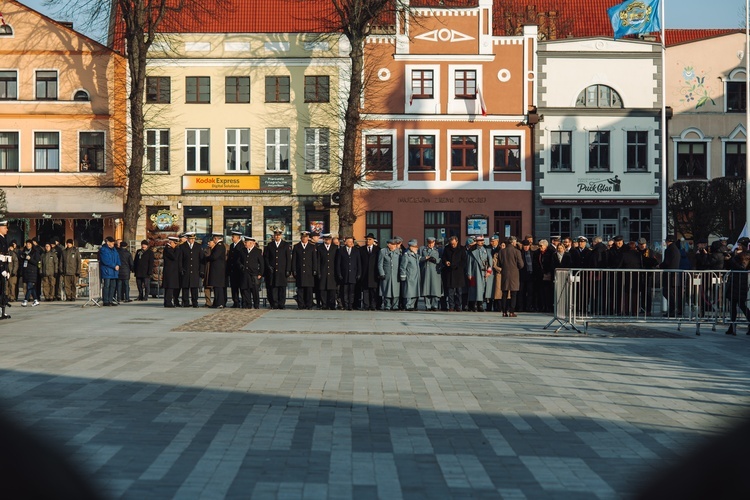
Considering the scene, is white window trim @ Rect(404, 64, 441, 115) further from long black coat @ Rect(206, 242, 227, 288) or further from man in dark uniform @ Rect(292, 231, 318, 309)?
long black coat @ Rect(206, 242, 227, 288)

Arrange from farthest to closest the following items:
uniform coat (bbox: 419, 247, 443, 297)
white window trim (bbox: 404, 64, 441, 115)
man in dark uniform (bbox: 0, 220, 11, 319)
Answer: white window trim (bbox: 404, 64, 441, 115), uniform coat (bbox: 419, 247, 443, 297), man in dark uniform (bbox: 0, 220, 11, 319)

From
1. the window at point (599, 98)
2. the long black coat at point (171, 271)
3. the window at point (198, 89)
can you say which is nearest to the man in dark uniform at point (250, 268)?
the long black coat at point (171, 271)

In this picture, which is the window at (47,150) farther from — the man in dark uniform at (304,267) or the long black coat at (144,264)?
the man in dark uniform at (304,267)

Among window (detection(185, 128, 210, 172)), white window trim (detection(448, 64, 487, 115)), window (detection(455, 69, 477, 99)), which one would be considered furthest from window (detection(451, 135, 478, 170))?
window (detection(185, 128, 210, 172))

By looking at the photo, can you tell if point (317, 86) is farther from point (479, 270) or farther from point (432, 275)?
point (479, 270)

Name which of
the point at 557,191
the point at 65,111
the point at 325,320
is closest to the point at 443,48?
the point at 557,191

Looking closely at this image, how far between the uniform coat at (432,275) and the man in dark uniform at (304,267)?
2963 millimetres

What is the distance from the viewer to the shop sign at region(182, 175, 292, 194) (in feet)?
159

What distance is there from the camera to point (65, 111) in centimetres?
4812

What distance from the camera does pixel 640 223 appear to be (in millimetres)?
48250

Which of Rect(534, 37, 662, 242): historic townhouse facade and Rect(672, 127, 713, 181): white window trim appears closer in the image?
Rect(534, 37, 662, 242): historic townhouse facade

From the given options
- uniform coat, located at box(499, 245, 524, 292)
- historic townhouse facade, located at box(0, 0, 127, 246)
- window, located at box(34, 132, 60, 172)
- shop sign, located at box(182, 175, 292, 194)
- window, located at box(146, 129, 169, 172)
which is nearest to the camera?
uniform coat, located at box(499, 245, 524, 292)

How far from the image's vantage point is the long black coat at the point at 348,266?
27562 millimetres

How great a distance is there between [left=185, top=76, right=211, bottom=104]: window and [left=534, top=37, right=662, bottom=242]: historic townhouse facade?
52.1ft
